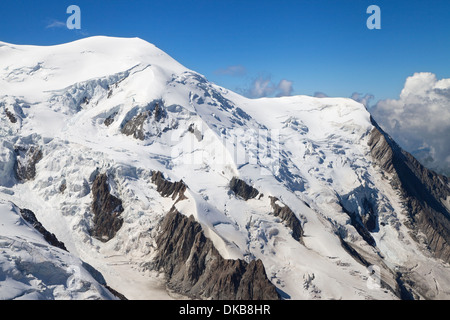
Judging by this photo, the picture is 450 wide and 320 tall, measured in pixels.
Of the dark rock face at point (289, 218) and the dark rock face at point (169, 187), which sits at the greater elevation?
the dark rock face at point (169, 187)

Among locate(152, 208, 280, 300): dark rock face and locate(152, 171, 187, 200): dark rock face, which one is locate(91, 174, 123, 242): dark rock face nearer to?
locate(152, 171, 187, 200): dark rock face

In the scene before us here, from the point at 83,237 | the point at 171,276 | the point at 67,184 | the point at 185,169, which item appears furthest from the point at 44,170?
the point at 171,276

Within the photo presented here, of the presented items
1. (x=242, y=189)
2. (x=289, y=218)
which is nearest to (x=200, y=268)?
(x=242, y=189)

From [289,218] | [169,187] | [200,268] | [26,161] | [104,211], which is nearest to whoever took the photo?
[200,268]

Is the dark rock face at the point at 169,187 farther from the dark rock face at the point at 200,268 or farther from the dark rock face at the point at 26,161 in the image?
the dark rock face at the point at 26,161

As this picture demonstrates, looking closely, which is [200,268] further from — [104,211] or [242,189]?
[104,211]

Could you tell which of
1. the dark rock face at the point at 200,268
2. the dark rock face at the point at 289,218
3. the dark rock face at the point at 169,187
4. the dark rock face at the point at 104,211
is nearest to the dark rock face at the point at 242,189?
the dark rock face at the point at 289,218
